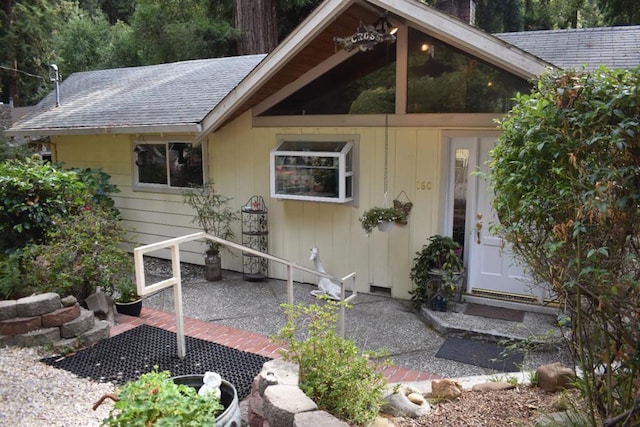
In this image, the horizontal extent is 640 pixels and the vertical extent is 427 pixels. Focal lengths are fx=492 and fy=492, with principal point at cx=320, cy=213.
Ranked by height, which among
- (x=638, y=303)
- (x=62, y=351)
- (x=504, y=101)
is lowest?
(x=62, y=351)

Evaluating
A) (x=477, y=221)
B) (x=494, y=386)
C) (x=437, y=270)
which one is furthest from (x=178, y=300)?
(x=477, y=221)

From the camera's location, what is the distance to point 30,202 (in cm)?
547

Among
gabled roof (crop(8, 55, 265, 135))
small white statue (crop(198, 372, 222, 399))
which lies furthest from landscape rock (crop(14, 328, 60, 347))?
gabled roof (crop(8, 55, 265, 135))

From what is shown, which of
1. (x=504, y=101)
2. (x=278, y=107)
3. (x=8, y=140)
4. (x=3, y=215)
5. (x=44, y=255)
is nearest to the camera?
(x=44, y=255)

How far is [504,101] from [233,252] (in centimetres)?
483

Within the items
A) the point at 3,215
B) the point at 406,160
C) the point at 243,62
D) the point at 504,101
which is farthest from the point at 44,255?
the point at 243,62

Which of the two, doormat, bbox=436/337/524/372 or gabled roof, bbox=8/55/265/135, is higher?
gabled roof, bbox=8/55/265/135

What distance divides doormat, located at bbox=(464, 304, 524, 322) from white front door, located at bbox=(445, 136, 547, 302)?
0.20m

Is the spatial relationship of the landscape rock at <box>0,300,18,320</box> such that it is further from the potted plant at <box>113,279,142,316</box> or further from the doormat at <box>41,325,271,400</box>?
the potted plant at <box>113,279,142,316</box>

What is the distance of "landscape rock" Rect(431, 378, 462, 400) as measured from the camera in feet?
11.2

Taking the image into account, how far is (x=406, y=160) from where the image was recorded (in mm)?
6609

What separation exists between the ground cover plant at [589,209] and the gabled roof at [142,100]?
5.59m

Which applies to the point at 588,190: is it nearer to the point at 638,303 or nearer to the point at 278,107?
the point at 638,303

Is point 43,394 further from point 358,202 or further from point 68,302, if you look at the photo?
point 358,202
